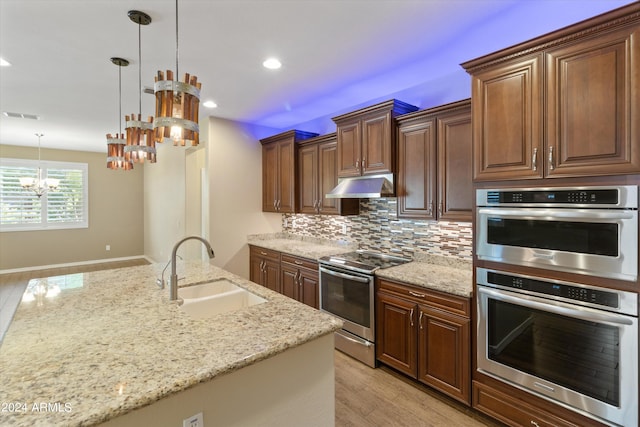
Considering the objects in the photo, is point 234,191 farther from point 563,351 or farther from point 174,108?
point 563,351

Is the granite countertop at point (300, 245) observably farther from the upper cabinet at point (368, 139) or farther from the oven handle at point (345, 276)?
the upper cabinet at point (368, 139)

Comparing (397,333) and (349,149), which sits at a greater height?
(349,149)

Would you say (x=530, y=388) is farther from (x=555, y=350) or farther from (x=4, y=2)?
(x=4, y=2)

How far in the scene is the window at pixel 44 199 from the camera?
643cm

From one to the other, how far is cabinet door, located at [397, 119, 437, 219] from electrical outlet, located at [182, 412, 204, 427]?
233 centimetres

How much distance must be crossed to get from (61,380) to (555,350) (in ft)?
7.98

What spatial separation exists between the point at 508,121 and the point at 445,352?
173 cm

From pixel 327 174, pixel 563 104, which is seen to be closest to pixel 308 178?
pixel 327 174

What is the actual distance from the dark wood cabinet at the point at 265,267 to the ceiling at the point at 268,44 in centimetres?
203

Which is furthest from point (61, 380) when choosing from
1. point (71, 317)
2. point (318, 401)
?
point (318, 401)

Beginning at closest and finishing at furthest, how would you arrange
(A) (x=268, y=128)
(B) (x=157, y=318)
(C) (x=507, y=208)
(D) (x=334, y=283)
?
1. (B) (x=157, y=318)
2. (C) (x=507, y=208)
3. (D) (x=334, y=283)
4. (A) (x=268, y=128)

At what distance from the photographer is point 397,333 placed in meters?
2.67

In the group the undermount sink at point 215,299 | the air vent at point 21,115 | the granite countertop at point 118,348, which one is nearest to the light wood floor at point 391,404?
the undermount sink at point 215,299

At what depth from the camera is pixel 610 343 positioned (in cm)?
163
